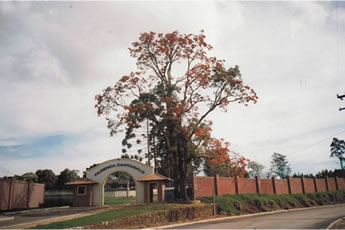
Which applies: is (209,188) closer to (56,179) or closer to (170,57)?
(170,57)

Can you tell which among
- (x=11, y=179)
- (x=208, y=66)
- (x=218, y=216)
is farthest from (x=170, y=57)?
(x=11, y=179)

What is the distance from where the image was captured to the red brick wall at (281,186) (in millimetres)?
36612

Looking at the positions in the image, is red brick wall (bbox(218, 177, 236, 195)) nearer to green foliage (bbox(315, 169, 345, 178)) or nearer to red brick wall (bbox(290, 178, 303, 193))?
red brick wall (bbox(290, 178, 303, 193))

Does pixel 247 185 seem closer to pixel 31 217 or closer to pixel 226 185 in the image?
pixel 226 185

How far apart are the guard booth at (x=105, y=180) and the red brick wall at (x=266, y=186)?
13.0m

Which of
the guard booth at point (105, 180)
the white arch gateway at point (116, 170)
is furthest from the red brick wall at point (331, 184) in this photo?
the white arch gateway at point (116, 170)

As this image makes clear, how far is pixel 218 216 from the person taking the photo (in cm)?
2327

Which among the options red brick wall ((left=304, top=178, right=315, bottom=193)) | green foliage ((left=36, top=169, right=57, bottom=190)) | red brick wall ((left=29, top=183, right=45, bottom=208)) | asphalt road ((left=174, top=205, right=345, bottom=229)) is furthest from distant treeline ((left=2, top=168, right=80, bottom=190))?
asphalt road ((left=174, top=205, right=345, bottom=229))

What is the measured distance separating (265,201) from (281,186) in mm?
8000

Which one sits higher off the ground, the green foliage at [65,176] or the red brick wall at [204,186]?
the green foliage at [65,176]

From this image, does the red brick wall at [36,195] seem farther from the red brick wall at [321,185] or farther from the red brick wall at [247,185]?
the red brick wall at [321,185]

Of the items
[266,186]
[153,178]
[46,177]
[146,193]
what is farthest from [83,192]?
[46,177]

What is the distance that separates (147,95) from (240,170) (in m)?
9.89

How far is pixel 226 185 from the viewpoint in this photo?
29078mm
